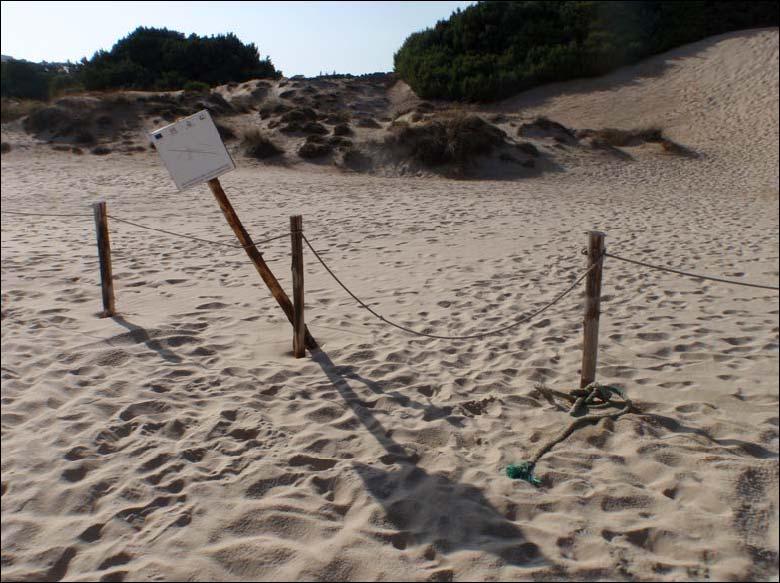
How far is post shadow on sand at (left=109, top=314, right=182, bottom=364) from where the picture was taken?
492cm

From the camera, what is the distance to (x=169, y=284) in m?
6.85

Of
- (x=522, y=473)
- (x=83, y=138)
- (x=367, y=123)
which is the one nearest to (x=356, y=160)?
(x=367, y=123)

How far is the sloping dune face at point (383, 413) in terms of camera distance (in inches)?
111

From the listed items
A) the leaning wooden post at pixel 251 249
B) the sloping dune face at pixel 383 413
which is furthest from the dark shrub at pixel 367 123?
the leaning wooden post at pixel 251 249

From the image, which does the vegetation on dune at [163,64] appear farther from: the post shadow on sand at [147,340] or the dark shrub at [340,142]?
the post shadow on sand at [147,340]

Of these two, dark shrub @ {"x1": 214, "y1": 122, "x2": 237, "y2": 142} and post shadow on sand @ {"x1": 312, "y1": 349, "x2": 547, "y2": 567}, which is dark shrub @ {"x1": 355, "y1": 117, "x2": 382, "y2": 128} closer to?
dark shrub @ {"x1": 214, "y1": 122, "x2": 237, "y2": 142}

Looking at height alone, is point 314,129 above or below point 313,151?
above

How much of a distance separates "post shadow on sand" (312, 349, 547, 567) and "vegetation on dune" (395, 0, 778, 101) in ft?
84.9

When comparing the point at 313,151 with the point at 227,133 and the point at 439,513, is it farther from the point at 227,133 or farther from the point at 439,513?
the point at 439,513

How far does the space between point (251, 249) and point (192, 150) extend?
A: 0.86m

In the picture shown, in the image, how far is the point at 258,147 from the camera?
1852 centimetres

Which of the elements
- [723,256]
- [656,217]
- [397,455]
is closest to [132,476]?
[397,455]

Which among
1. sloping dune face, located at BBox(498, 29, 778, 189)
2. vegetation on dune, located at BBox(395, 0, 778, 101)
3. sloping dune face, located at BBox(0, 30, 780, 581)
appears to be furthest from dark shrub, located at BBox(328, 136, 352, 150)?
vegetation on dune, located at BBox(395, 0, 778, 101)

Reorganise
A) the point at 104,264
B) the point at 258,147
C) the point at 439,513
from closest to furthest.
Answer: the point at 439,513 → the point at 104,264 → the point at 258,147
